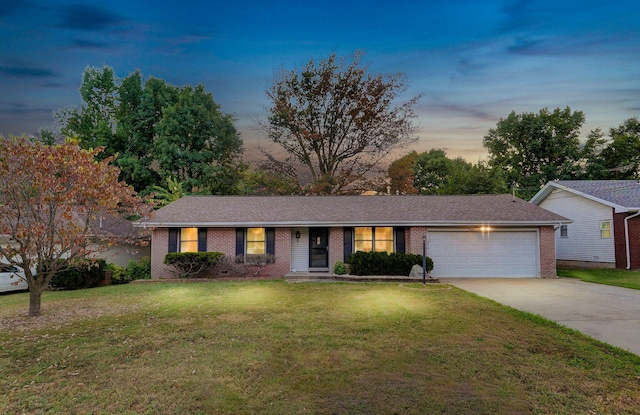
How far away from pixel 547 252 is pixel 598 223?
5.63 meters

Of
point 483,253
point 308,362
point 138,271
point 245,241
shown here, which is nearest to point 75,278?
point 138,271

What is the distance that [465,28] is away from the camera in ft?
57.2

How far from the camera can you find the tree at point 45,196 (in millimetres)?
7758

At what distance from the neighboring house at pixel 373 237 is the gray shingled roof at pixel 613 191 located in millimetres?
5085

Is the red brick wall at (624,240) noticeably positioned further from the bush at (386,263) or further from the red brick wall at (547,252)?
the bush at (386,263)

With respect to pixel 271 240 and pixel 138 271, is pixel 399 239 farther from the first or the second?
pixel 138 271

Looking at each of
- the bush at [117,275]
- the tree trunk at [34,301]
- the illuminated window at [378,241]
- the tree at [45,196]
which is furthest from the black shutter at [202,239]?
the tree trunk at [34,301]

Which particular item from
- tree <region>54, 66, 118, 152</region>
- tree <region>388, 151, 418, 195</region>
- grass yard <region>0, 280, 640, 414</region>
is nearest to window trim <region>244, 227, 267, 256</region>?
grass yard <region>0, 280, 640, 414</region>

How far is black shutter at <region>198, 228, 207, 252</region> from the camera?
15.9 m

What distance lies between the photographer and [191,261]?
14.9 m

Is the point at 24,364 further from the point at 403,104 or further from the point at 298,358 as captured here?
the point at 403,104

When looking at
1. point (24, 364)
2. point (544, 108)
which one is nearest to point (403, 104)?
point (544, 108)

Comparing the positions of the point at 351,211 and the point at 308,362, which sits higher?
the point at 351,211

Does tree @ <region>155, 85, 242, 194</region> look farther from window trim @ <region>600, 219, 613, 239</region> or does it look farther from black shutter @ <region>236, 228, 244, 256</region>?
window trim @ <region>600, 219, 613, 239</region>
